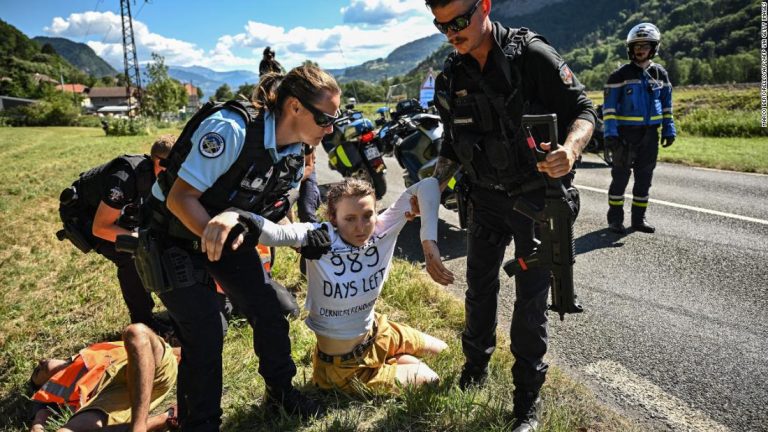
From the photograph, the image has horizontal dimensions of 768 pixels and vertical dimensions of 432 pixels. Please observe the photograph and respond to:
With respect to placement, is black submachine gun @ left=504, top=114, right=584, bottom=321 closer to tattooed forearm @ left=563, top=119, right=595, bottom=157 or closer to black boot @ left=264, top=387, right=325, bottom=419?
tattooed forearm @ left=563, top=119, right=595, bottom=157

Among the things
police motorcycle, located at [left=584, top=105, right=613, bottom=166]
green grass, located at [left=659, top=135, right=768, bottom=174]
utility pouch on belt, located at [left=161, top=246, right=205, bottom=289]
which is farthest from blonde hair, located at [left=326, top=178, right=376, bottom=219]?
green grass, located at [left=659, top=135, right=768, bottom=174]

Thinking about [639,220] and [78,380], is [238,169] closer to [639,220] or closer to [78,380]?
[78,380]

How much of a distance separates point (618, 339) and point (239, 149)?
2.87 m

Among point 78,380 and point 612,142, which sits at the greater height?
point 612,142

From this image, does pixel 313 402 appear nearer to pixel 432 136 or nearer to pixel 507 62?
pixel 507 62

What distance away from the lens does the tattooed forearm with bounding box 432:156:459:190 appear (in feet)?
9.04

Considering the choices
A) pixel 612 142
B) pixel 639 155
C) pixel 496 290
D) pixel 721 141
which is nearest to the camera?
pixel 496 290

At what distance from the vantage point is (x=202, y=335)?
2381 millimetres

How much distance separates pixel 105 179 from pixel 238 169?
1626 millimetres

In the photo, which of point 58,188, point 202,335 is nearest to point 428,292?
point 202,335

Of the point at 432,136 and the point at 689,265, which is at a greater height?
the point at 432,136

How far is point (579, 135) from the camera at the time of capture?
85.0 inches

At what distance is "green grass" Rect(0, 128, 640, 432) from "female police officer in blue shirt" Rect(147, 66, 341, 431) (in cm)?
48

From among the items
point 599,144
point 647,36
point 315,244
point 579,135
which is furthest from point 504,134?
point 599,144
